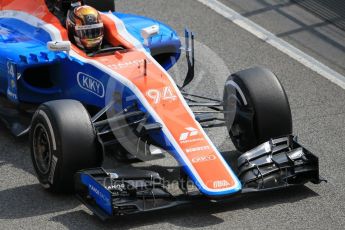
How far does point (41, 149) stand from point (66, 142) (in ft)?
2.05

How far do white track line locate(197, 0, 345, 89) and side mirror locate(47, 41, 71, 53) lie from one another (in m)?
3.95

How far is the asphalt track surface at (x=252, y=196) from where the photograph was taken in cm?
886

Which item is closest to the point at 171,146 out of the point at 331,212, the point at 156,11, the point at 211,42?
the point at 331,212

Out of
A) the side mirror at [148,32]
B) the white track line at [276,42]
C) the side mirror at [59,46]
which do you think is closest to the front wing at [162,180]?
the side mirror at [59,46]

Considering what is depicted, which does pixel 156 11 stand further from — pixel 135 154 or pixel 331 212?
pixel 331 212

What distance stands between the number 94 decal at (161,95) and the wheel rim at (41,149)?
104cm

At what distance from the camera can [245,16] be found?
14203 mm

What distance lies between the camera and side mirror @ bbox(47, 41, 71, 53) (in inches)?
387

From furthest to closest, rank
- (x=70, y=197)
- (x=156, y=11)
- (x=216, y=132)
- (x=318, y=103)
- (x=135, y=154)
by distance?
(x=156, y=11)
(x=318, y=103)
(x=216, y=132)
(x=135, y=154)
(x=70, y=197)

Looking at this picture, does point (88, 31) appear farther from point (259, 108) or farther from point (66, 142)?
point (259, 108)

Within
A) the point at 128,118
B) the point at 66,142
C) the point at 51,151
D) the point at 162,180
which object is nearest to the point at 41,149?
the point at 51,151

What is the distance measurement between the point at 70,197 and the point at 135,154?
0.92 meters

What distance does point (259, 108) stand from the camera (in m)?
9.66

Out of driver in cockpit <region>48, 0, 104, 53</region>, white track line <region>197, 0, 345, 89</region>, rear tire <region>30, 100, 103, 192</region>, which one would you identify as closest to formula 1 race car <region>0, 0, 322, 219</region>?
rear tire <region>30, 100, 103, 192</region>
